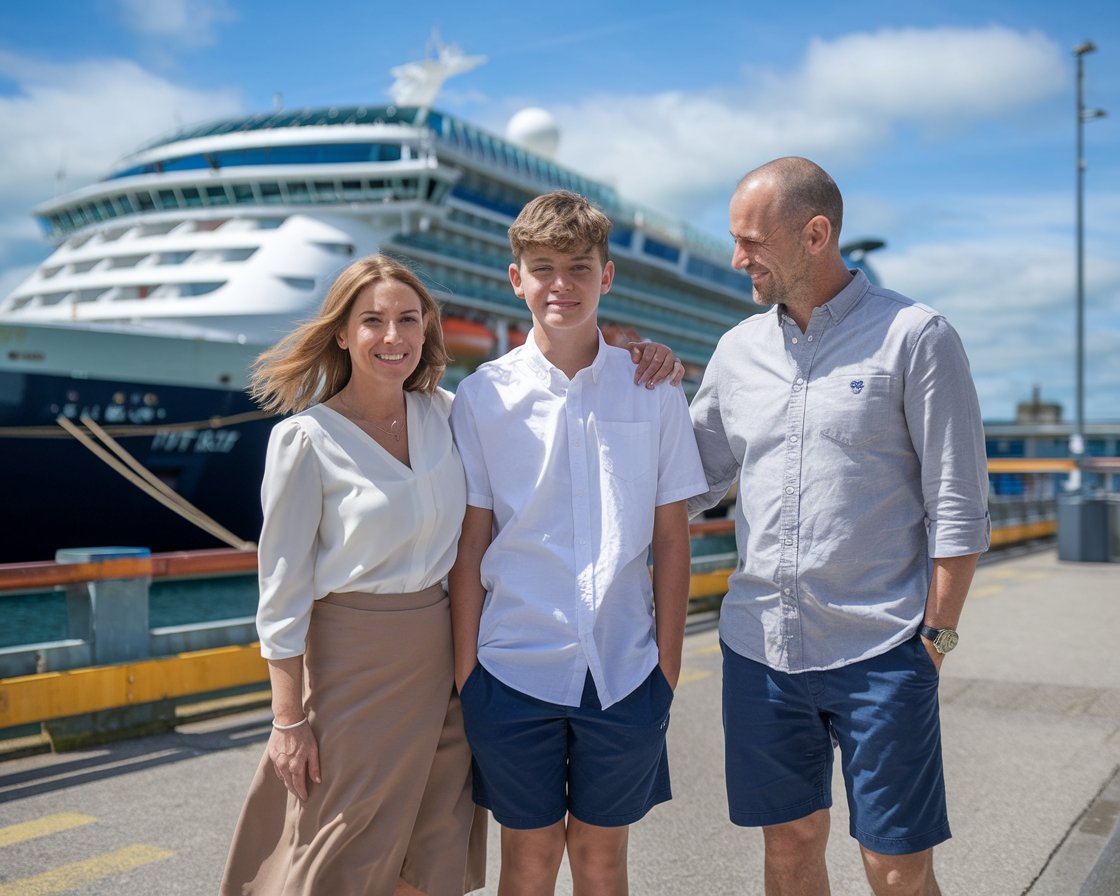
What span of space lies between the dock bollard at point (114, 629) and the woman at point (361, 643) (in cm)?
336

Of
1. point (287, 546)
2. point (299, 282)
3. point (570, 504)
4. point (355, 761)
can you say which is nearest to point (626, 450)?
point (570, 504)

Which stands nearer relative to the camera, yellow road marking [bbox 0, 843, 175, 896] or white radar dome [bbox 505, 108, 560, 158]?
yellow road marking [bbox 0, 843, 175, 896]

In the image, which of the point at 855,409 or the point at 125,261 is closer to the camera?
the point at 855,409

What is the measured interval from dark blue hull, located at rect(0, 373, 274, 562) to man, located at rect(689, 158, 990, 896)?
47.9 ft

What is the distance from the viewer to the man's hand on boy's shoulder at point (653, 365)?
2.57 metres

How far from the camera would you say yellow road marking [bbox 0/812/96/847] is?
3951 millimetres

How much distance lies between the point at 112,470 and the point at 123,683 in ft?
36.6

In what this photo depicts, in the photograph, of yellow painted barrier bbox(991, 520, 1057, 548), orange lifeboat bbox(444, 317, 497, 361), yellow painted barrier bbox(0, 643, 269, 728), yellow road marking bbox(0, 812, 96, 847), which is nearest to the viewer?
yellow road marking bbox(0, 812, 96, 847)

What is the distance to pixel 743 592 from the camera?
8.71 feet

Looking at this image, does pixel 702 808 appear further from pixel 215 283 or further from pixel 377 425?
pixel 215 283

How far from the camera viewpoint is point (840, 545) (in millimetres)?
2504

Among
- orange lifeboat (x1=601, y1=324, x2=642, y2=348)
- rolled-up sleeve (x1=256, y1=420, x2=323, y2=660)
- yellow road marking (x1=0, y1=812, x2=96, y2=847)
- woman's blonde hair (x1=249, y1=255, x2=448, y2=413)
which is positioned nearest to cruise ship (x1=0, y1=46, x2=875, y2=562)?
yellow road marking (x1=0, y1=812, x2=96, y2=847)

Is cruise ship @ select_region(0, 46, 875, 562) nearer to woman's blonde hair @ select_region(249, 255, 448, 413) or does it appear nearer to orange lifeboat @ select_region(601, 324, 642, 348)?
orange lifeboat @ select_region(601, 324, 642, 348)

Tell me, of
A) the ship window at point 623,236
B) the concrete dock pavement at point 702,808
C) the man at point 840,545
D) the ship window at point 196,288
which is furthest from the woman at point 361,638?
the ship window at point 623,236
